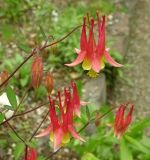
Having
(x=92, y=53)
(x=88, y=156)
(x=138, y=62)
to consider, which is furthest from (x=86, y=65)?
(x=138, y=62)

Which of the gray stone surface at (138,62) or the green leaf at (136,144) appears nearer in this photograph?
the green leaf at (136,144)

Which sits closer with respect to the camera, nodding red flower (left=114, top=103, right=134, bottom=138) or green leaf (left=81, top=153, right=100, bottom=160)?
nodding red flower (left=114, top=103, right=134, bottom=138)

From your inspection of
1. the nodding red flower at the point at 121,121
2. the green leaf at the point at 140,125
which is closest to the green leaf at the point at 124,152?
the green leaf at the point at 140,125

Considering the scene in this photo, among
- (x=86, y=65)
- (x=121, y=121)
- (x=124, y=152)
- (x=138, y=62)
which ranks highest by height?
(x=86, y=65)

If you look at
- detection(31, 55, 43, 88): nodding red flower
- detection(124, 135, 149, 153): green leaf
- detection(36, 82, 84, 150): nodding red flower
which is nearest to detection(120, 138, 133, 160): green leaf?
detection(124, 135, 149, 153): green leaf

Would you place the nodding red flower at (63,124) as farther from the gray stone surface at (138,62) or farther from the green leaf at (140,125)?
the gray stone surface at (138,62)

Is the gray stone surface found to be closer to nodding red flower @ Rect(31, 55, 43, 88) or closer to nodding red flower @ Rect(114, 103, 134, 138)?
nodding red flower @ Rect(114, 103, 134, 138)

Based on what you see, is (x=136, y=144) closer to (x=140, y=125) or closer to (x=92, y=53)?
(x=140, y=125)

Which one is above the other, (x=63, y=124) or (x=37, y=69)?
(x=37, y=69)

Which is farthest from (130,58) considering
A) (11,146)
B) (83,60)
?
(83,60)

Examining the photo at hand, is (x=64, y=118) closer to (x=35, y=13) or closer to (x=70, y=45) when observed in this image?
(x=70, y=45)
